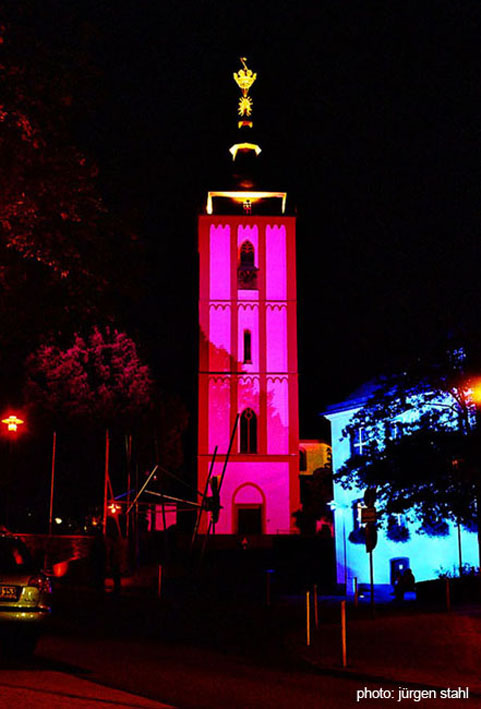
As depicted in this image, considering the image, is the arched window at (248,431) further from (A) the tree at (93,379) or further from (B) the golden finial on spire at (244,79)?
(B) the golden finial on spire at (244,79)

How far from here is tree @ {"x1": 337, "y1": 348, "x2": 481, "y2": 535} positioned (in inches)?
922

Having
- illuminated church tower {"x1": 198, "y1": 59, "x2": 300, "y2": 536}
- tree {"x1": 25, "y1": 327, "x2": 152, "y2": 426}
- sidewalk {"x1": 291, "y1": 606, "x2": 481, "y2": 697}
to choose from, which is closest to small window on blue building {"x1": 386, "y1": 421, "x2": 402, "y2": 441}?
sidewalk {"x1": 291, "y1": 606, "x2": 481, "y2": 697}

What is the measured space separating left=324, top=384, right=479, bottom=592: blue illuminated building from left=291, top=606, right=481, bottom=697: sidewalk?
9689 mm

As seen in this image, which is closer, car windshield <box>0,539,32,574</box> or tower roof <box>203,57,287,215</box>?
car windshield <box>0,539,32,574</box>

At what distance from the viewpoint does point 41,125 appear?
1083cm

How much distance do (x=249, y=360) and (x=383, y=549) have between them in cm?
1774

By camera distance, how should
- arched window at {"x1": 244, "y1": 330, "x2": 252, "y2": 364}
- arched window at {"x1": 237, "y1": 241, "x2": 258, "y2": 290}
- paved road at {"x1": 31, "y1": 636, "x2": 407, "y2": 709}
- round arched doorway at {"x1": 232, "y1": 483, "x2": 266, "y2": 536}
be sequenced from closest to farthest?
paved road at {"x1": 31, "y1": 636, "x2": 407, "y2": 709}, round arched doorway at {"x1": 232, "y1": 483, "x2": 266, "y2": 536}, arched window at {"x1": 244, "y1": 330, "x2": 252, "y2": 364}, arched window at {"x1": 237, "y1": 241, "x2": 258, "y2": 290}

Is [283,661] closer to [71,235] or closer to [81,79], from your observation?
[71,235]

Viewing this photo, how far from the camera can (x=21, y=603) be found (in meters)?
10.9

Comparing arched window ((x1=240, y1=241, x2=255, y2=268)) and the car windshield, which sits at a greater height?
arched window ((x1=240, y1=241, x2=255, y2=268))

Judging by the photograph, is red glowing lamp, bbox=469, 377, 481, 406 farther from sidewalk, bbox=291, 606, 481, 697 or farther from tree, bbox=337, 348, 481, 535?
sidewalk, bbox=291, 606, 481, 697

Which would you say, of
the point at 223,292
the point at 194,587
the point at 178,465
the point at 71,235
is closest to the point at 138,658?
the point at 71,235

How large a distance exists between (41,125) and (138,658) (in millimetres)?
6895

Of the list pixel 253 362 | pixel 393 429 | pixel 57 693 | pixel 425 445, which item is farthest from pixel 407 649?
pixel 253 362
